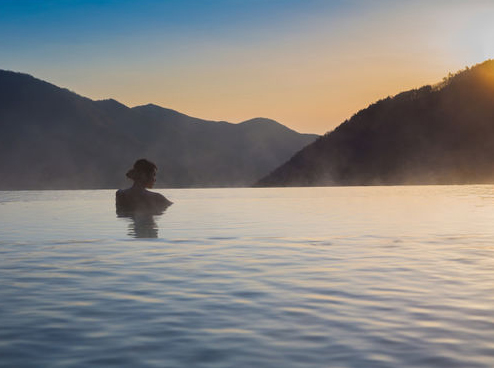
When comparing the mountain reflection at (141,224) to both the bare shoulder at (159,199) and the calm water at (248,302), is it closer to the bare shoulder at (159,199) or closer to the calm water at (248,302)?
the bare shoulder at (159,199)

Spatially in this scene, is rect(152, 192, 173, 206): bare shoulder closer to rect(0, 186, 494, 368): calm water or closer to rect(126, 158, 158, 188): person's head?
rect(126, 158, 158, 188): person's head

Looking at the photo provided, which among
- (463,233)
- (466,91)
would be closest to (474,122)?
(466,91)

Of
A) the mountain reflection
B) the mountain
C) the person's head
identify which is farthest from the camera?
the mountain

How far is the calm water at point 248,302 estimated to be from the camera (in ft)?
17.7

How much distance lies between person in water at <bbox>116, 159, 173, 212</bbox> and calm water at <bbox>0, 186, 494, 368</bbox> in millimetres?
4554

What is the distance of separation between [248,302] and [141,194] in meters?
14.6

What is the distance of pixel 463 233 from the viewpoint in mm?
17031

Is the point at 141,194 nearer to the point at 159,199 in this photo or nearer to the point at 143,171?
the point at 159,199

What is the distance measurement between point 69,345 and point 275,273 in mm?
4896

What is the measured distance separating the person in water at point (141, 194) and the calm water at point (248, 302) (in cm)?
455

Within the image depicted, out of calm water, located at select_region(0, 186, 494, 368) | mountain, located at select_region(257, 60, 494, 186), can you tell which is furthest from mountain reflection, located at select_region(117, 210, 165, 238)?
mountain, located at select_region(257, 60, 494, 186)

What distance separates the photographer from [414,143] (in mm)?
167250

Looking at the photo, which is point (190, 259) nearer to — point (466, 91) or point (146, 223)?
point (146, 223)

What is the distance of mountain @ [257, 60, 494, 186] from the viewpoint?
154375mm
